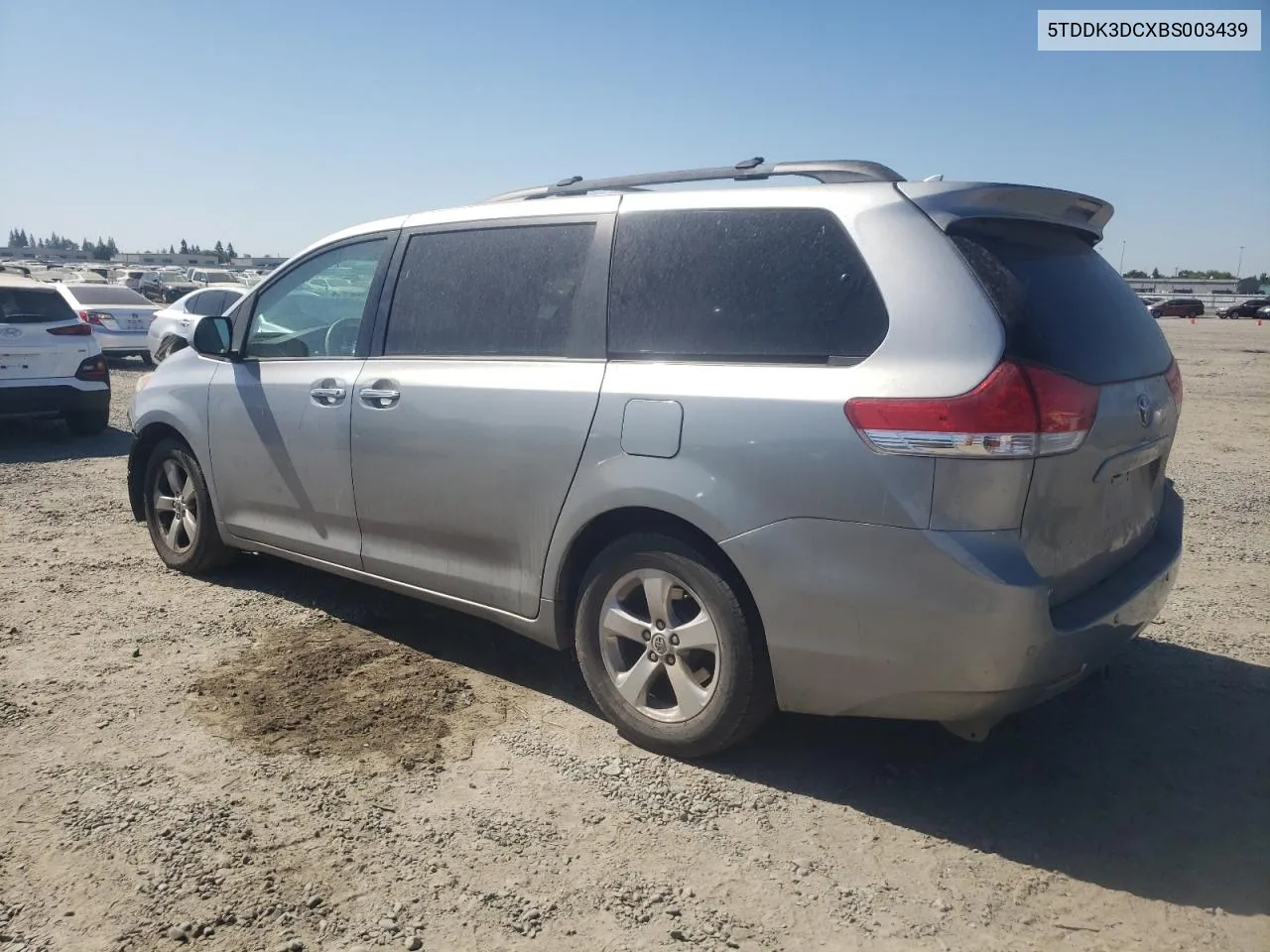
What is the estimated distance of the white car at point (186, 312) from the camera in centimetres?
1707

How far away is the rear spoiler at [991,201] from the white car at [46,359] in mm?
9615

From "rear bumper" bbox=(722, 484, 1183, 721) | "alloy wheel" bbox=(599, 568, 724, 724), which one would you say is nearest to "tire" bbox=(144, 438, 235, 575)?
"alloy wheel" bbox=(599, 568, 724, 724)

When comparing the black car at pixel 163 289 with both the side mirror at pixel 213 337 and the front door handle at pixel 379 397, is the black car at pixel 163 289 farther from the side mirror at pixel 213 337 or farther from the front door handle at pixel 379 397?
the front door handle at pixel 379 397

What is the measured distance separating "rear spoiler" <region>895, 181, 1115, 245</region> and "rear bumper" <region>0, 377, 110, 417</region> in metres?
9.62

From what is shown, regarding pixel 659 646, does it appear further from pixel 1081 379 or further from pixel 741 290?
pixel 1081 379

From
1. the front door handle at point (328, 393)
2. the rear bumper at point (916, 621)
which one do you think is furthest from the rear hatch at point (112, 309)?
the rear bumper at point (916, 621)

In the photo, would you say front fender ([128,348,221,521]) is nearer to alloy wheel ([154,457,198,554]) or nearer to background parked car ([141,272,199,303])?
alloy wheel ([154,457,198,554])

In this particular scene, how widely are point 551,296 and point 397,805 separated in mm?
1927

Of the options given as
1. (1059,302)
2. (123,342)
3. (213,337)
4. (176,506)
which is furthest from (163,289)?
(1059,302)

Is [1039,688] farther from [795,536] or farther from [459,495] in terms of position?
[459,495]

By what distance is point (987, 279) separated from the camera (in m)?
3.00

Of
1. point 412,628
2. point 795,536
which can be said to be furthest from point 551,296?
point 412,628

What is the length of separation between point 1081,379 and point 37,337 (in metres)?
10.2

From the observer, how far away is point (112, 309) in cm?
1823
